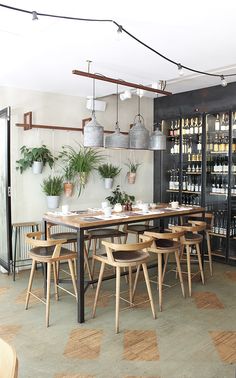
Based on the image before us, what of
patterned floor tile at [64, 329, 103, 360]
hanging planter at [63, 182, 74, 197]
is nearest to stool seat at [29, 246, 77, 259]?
patterned floor tile at [64, 329, 103, 360]

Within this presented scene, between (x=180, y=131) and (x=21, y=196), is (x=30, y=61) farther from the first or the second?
(x=180, y=131)

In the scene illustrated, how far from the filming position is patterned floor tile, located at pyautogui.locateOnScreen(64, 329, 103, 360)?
2.69 m

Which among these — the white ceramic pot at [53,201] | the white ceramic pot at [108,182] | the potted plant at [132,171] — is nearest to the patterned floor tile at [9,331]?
the white ceramic pot at [53,201]

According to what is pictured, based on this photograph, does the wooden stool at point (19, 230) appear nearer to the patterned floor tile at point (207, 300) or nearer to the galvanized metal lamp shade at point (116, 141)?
the galvanized metal lamp shade at point (116, 141)

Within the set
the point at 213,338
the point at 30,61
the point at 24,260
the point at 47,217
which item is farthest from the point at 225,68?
the point at 24,260

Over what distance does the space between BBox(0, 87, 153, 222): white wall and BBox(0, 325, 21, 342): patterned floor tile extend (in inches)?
80.4

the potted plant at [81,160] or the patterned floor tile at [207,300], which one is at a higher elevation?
the potted plant at [81,160]

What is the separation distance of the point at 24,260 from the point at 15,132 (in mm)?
1939

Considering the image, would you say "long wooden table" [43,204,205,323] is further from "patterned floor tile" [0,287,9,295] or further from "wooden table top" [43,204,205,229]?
"patterned floor tile" [0,287,9,295]

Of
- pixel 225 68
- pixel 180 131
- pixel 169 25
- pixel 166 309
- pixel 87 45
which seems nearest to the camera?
pixel 169 25

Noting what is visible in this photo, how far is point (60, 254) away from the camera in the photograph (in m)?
3.48

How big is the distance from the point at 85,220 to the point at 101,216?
0.40 meters

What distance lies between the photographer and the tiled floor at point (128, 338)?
2506 millimetres

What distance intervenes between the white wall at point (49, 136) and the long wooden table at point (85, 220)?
4.09 feet
